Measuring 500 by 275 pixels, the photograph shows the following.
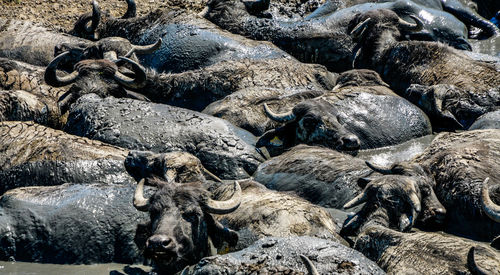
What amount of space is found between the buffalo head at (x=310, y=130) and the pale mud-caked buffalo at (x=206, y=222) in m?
2.61

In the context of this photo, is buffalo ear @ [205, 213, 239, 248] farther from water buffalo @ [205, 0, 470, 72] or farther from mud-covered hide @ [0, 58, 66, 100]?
water buffalo @ [205, 0, 470, 72]

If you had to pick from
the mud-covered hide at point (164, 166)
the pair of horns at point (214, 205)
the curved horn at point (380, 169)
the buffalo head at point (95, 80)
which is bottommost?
the buffalo head at point (95, 80)

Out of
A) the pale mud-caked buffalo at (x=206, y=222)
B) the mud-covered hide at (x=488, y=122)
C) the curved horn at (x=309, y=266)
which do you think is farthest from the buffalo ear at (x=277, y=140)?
the curved horn at (x=309, y=266)

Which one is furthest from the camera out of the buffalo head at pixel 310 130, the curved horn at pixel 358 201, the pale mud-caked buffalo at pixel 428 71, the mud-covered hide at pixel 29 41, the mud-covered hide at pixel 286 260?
the mud-covered hide at pixel 29 41

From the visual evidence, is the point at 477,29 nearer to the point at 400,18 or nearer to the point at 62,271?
the point at 400,18

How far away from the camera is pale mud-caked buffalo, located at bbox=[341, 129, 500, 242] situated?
8.86 m

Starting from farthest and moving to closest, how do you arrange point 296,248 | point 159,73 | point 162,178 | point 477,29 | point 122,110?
1. point 477,29
2. point 159,73
3. point 122,110
4. point 162,178
5. point 296,248

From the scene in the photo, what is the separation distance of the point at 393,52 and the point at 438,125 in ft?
7.70

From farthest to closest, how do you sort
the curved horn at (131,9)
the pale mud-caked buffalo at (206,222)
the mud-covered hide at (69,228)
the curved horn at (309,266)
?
1. the curved horn at (131,9)
2. the mud-covered hide at (69,228)
3. the pale mud-caked buffalo at (206,222)
4. the curved horn at (309,266)

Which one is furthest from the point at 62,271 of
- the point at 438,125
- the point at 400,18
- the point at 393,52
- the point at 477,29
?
the point at 477,29

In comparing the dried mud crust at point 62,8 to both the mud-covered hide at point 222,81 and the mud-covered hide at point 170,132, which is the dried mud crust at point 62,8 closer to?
the mud-covered hide at point 222,81

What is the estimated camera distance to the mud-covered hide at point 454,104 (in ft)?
41.0

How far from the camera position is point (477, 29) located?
17.4 metres

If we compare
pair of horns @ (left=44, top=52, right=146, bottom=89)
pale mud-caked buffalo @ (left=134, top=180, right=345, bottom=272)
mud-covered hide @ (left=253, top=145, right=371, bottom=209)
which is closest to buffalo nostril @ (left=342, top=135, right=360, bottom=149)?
mud-covered hide @ (left=253, top=145, right=371, bottom=209)
